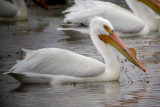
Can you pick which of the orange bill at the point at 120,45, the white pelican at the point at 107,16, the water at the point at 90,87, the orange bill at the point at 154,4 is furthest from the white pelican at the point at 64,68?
the white pelican at the point at 107,16

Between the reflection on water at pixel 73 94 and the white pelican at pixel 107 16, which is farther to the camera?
the white pelican at pixel 107 16

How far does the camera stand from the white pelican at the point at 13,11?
15.7 metres

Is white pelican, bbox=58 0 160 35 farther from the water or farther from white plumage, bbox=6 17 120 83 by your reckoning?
white plumage, bbox=6 17 120 83

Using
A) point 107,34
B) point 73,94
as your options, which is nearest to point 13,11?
point 107,34

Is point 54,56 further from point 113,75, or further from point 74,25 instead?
point 74,25

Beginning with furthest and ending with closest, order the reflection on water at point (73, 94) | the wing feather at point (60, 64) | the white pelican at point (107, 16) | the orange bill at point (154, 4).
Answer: the white pelican at point (107, 16), the orange bill at point (154, 4), the wing feather at point (60, 64), the reflection on water at point (73, 94)

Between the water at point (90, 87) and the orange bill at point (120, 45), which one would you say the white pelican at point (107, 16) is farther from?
the orange bill at point (120, 45)

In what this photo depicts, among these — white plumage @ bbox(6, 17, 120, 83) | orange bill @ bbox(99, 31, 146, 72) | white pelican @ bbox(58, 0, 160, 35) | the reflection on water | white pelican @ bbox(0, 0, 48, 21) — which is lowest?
the reflection on water

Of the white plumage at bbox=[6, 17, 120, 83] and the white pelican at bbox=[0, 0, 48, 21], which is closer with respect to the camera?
the white plumage at bbox=[6, 17, 120, 83]

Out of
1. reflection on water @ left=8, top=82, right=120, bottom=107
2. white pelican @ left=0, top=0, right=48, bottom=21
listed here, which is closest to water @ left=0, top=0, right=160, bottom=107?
reflection on water @ left=8, top=82, right=120, bottom=107

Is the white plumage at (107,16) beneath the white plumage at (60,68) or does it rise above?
above

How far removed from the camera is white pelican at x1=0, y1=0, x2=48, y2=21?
51.4 ft

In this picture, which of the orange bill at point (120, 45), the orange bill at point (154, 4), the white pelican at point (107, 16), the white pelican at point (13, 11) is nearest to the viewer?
the orange bill at point (120, 45)

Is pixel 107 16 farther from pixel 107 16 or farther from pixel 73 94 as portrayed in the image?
pixel 73 94
